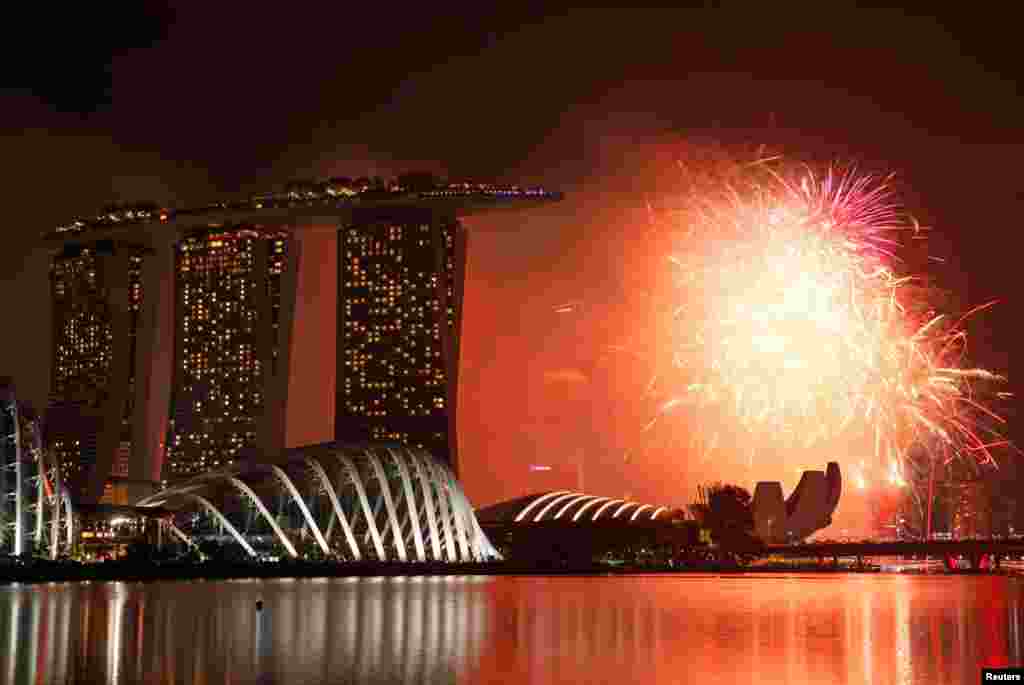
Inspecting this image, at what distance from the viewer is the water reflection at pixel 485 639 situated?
3778cm

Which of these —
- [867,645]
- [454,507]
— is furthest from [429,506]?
[867,645]

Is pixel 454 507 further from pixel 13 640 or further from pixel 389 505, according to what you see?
pixel 13 640

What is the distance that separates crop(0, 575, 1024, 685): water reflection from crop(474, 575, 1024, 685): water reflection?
9 centimetres

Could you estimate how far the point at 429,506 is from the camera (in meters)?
154

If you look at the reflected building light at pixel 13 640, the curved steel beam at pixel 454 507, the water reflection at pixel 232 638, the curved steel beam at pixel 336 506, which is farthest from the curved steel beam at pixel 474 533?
the reflected building light at pixel 13 640

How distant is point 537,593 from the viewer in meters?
96.6

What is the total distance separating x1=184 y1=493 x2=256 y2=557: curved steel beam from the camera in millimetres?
135250

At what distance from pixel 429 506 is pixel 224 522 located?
25030 millimetres

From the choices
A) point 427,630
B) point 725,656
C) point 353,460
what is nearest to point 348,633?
point 427,630

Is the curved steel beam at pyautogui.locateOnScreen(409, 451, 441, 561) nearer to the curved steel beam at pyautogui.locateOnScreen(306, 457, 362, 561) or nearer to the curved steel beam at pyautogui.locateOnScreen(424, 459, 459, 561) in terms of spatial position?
the curved steel beam at pyautogui.locateOnScreen(424, 459, 459, 561)

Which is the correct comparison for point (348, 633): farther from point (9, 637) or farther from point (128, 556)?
point (128, 556)

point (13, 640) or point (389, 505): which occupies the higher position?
point (389, 505)

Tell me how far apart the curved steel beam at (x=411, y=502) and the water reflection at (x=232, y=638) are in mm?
66290

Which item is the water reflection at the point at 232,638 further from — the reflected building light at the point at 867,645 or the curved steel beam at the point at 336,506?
the curved steel beam at the point at 336,506
